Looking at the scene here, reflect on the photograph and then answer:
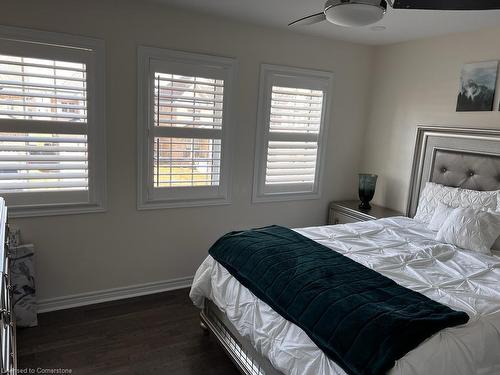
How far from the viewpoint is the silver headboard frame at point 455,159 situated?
3.05 meters

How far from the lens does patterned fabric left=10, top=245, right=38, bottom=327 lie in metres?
2.71

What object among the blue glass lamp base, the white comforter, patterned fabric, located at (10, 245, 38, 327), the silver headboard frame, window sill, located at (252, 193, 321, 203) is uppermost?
the silver headboard frame

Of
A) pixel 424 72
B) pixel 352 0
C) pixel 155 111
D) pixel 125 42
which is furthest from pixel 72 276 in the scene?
pixel 424 72

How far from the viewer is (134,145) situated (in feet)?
10.3

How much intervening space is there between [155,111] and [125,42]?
1.89ft

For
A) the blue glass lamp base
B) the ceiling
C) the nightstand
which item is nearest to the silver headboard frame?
the nightstand

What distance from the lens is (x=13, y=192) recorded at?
278cm

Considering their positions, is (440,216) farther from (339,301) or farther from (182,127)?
(182,127)

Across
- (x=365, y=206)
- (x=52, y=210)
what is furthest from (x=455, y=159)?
(x=52, y=210)

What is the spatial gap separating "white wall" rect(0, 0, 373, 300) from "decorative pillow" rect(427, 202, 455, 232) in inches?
55.1

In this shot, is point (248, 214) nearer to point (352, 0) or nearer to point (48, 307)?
point (48, 307)

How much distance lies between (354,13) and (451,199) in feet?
6.25

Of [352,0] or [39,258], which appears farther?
[39,258]

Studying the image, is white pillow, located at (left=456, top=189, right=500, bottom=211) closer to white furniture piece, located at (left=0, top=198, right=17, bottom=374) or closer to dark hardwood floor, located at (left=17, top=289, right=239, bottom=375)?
dark hardwood floor, located at (left=17, top=289, right=239, bottom=375)
